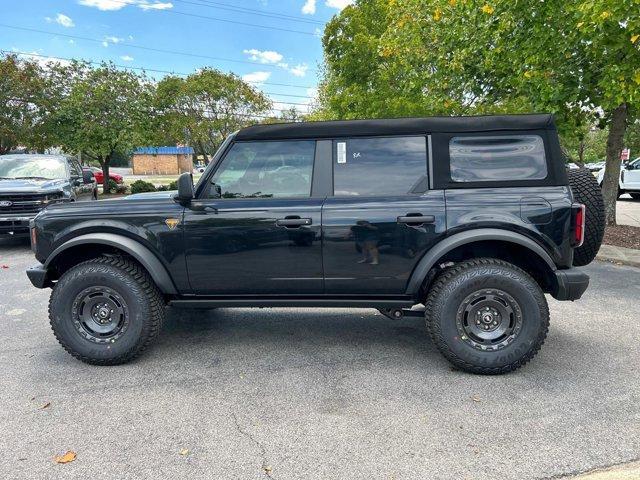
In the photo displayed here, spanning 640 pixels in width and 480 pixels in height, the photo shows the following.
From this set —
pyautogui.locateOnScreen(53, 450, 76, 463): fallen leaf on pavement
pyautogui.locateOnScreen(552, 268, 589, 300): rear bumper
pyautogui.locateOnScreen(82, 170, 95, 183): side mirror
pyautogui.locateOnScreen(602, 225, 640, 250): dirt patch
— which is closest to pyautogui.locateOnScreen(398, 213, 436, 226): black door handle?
pyautogui.locateOnScreen(552, 268, 589, 300): rear bumper

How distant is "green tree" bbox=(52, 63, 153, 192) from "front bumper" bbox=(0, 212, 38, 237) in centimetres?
1184

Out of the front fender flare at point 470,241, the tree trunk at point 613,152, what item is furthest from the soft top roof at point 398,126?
the tree trunk at point 613,152

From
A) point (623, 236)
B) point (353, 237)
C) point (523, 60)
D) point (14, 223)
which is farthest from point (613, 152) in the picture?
point (14, 223)

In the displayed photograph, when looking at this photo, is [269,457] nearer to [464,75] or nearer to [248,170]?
[248,170]

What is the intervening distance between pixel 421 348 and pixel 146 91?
2046cm

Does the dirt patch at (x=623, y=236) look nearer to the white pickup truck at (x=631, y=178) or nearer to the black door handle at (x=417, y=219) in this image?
the black door handle at (x=417, y=219)

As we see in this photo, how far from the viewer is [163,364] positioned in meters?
3.69

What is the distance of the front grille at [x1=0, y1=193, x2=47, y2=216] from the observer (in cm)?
815

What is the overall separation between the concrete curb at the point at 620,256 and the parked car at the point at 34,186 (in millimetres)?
9496

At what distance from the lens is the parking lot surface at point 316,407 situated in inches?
96.6

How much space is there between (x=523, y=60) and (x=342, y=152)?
5.53m

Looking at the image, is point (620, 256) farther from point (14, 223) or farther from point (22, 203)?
point (14, 223)

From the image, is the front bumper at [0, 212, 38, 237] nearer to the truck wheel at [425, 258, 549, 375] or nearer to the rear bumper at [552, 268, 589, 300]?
the truck wheel at [425, 258, 549, 375]

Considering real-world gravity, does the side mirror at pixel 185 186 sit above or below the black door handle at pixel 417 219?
above
